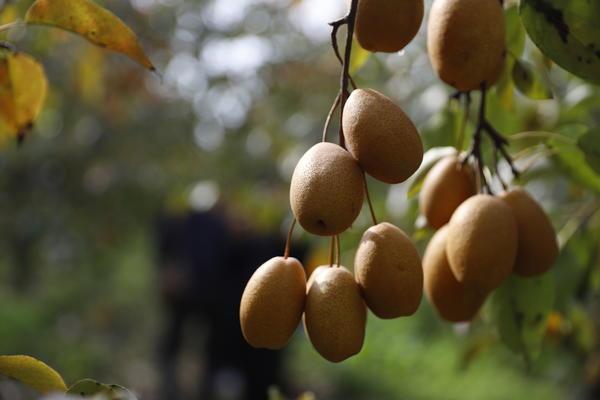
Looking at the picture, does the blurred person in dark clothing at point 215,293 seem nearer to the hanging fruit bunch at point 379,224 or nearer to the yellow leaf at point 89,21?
the yellow leaf at point 89,21

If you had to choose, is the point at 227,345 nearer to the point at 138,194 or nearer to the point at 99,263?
the point at 138,194

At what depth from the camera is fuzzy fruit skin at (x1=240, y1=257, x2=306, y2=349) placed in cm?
63

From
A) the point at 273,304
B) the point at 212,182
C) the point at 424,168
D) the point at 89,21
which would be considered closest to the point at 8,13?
the point at 89,21

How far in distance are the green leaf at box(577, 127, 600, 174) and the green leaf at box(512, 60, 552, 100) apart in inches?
2.2

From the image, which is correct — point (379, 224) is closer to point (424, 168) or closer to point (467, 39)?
point (467, 39)

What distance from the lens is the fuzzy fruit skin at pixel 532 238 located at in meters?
0.73

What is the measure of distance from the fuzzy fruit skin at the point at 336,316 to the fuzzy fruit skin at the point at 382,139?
86 mm

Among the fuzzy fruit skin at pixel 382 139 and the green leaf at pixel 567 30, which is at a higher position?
the green leaf at pixel 567 30

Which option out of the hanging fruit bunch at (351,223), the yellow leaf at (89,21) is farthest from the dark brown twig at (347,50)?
the yellow leaf at (89,21)

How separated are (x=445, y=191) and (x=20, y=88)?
445mm

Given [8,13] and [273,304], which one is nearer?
[273,304]

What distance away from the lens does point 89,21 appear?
2.53 feet

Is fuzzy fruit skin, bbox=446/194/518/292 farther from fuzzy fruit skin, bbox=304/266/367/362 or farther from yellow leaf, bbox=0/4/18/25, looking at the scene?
yellow leaf, bbox=0/4/18/25

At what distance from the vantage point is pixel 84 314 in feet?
23.9
